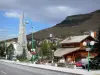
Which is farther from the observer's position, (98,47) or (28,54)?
(28,54)

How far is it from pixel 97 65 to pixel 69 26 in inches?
4290

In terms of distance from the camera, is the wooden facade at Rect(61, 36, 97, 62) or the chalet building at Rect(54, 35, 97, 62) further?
the wooden facade at Rect(61, 36, 97, 62)

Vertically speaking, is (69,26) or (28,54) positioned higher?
(69,26)

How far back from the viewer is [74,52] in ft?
245

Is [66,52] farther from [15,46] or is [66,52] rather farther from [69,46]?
[15,46]

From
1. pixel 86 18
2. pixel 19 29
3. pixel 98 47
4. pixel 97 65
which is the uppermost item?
pixel 86 18

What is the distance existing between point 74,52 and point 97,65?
33597 millimetres

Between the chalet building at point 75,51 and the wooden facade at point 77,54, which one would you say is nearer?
the chalet building at point 75,51

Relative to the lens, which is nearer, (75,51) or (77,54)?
(75,51)

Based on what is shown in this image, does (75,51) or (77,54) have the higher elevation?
(75,51)

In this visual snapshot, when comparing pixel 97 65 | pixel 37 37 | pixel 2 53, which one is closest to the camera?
pixel 97 65

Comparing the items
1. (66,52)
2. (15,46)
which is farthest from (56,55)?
(15,46)

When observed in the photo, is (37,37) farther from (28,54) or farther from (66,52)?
(66,52)

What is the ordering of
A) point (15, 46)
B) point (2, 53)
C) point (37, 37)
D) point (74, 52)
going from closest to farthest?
point (74, 52)
point (15, 46)
point (2, 53)
point (37, 37)
